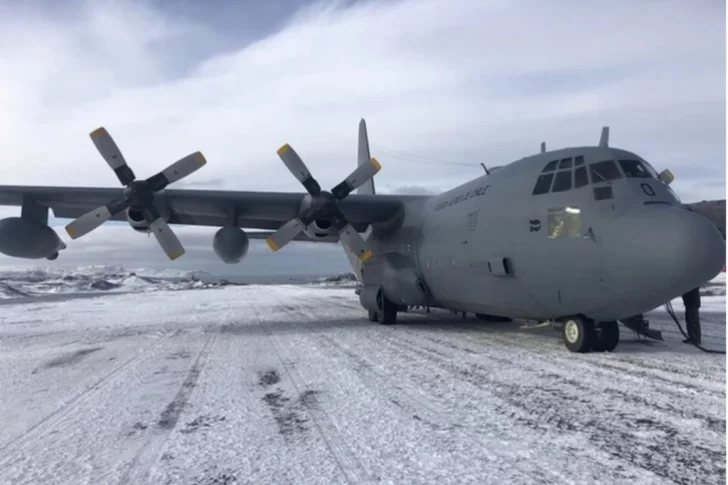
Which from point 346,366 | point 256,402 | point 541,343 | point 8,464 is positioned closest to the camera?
point 8,464

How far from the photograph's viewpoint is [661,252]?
25.1ft

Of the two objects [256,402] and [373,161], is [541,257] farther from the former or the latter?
[373,161]

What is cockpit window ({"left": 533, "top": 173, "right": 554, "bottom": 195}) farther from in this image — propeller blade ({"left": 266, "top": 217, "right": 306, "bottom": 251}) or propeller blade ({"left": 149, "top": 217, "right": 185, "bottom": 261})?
propeller blade ({"left": 149, "top": 217, "right": 185, "bottom": 261})

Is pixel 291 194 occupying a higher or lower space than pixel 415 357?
higher

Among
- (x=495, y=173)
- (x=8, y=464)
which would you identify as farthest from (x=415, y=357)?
(x=8, y=464)

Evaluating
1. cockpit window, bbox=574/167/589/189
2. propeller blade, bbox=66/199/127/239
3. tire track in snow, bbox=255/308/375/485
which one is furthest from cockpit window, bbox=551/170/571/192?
propeller blade, bbox=66/199/127/239

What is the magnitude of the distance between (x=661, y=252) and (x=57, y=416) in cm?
806

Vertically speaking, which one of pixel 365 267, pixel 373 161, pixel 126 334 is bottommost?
pixel 126 334

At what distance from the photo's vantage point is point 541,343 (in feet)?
35.6

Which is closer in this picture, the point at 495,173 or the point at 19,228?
the point at 495,173

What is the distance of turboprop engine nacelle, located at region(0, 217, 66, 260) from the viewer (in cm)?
1464

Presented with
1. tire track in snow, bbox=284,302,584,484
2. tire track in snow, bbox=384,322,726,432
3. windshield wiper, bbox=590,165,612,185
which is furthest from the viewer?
windshield wiper, bbox=590,165,612,185

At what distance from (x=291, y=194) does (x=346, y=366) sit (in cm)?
869

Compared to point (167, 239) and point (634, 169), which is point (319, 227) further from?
point (634, 169)
